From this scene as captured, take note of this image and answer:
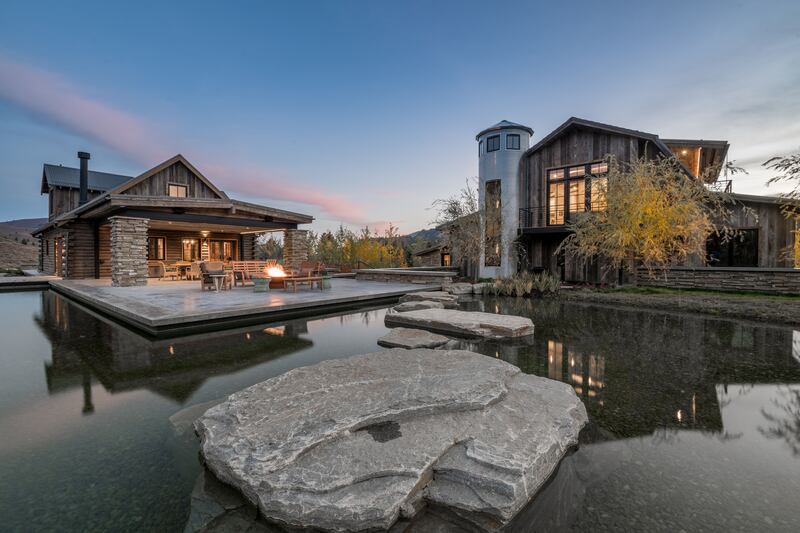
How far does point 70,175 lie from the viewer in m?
18.8

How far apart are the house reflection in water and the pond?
27mm

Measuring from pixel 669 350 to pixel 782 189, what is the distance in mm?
6761

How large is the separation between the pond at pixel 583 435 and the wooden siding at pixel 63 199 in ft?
56.7

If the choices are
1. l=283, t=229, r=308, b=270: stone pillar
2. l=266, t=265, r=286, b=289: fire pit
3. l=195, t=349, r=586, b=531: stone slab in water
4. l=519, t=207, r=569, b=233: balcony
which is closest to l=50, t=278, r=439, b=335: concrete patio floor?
l=266, t=265, r=286, b=289: fire pit

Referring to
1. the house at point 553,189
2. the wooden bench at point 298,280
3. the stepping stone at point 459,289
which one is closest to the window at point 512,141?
the house at point 553,189

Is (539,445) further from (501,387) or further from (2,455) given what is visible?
(2,455)

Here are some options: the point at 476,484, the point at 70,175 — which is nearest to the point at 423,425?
the point at 476,484

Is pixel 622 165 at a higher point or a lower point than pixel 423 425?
higher

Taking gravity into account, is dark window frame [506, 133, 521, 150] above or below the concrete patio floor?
above

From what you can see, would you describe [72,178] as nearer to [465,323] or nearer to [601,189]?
[465,323]

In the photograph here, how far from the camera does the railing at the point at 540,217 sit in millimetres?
13461

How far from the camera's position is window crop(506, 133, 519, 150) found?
14.1 m

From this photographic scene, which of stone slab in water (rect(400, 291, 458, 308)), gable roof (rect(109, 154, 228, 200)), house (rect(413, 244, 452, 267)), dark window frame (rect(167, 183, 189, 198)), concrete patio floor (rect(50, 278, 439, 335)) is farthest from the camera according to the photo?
house (rect(413, 244, 452, 267))

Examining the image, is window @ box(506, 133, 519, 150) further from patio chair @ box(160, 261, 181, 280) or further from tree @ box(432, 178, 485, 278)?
patio chair @ box(160, 261, 181, 280)
